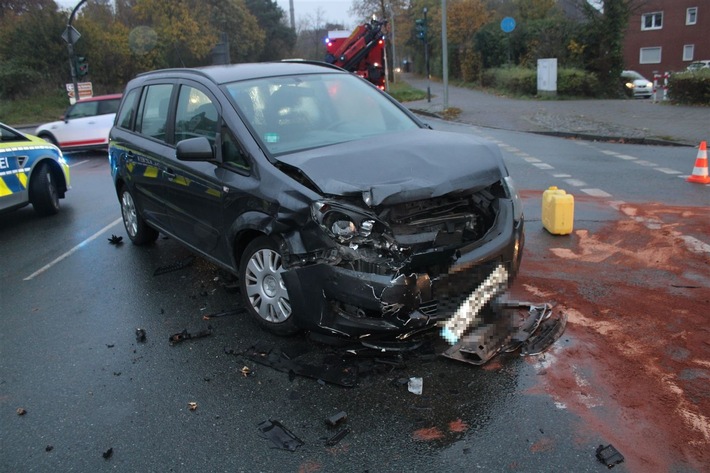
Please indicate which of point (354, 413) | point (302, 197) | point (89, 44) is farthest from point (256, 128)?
point (89, 44)

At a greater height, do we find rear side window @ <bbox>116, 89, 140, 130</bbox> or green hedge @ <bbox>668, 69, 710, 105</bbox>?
rear side window @ <bbox>116, 89, 140, 130</bbox>

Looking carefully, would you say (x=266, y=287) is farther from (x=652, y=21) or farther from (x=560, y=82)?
(x=652, y=21)

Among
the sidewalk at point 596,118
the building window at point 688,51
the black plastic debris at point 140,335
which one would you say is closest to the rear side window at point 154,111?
the black plastic debris at point 140,335

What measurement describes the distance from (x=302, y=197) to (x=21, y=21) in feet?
132

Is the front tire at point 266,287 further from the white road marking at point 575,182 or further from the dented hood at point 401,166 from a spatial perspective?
the white road marking at point 575,182

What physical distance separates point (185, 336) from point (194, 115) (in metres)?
1.96

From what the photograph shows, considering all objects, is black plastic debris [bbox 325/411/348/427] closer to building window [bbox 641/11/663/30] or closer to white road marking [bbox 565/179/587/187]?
white road marking [bbox 565/179/587/187]

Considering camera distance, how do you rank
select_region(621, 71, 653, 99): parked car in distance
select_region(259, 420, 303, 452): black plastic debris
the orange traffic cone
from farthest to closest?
select_region(621, 71, 653, 99): parked car in distance, the orange traffic cone, select_region(259, 420, 303, 452): black plastic debris

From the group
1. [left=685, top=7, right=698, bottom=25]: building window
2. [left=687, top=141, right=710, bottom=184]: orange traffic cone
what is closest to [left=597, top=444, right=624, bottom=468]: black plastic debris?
[left=687, top=141, right=710, bottom=184]: orange traffic cone

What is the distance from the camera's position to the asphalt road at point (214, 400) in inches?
Answer: 124

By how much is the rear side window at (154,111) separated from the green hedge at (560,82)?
23.7 meters

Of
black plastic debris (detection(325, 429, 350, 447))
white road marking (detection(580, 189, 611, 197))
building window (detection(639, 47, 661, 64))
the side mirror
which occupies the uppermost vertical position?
building window (detection(639, 47, 661, 64))

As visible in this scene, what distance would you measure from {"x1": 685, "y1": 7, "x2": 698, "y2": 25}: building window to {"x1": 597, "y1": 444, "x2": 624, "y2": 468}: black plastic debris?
51600 mm

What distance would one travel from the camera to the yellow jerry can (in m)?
6.57
